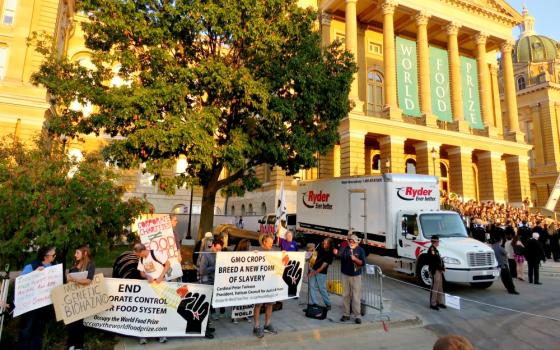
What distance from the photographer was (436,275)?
30.8 ft

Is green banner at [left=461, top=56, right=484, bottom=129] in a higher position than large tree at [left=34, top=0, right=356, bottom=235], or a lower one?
higher

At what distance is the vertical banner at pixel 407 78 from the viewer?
3064 cm

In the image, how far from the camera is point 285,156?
14.0m

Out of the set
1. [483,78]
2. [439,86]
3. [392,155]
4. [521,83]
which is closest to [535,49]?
[521,83]

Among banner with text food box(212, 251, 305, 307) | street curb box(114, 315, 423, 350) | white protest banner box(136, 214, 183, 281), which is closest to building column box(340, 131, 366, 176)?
street curb box(114, 315, 423, 350)

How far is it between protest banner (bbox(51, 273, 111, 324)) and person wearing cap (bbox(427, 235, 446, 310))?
7.80 metres

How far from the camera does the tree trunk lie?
1475 cm

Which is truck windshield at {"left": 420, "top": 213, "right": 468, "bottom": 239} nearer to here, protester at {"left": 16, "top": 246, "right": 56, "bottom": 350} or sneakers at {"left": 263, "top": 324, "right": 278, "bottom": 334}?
sneakers at {"left": 263, "top": 324, "right": 278, "bottom": 334}

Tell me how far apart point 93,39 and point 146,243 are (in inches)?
403

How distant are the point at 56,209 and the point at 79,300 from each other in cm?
260

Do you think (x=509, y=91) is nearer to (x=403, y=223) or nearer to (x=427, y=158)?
(x=427, y=158)

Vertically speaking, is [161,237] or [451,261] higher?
[161,237]

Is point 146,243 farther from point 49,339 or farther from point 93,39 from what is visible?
point 93,39

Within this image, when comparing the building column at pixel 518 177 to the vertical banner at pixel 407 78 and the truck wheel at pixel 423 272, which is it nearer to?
the vertical banner at pixel 407 78
